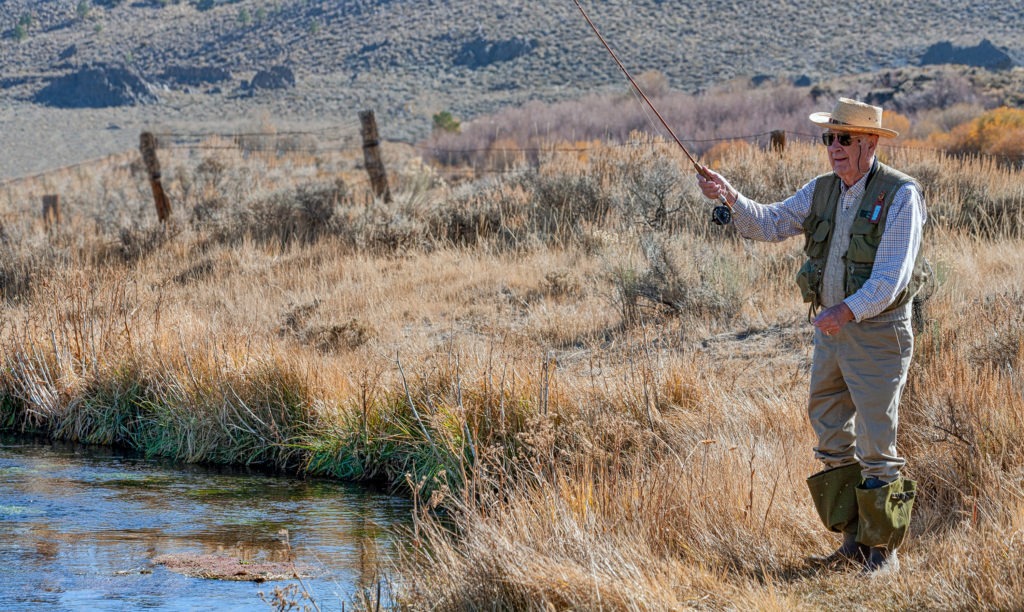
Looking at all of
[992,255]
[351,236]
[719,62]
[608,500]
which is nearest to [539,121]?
[719,62]

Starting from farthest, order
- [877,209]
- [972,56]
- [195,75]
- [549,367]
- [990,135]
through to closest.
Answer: [195,75]
[972,56]
[990,135]
[549,367]
[877,209]

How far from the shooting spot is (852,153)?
463 centimetres

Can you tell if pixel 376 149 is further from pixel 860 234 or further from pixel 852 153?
pixel 860 234

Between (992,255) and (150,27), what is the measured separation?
5416 centimetres

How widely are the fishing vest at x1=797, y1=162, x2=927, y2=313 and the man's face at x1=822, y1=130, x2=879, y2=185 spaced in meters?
0.05

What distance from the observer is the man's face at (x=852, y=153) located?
4.61 m

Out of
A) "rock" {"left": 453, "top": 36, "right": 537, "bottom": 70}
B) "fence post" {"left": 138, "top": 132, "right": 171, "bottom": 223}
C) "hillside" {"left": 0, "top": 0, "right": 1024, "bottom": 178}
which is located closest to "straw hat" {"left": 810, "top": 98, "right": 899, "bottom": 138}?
"fence post" {"left": 138, "top": 132, "right": 171, "bottom": 223}

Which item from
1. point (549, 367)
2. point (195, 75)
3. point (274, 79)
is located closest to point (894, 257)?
point (549, 367)

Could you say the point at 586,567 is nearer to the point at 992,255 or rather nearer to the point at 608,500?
the point at 608,500

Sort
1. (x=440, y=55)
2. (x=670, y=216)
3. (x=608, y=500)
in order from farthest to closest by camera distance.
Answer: (x=440, y=55) → (x=670, y=216) → (x=608, y=500)

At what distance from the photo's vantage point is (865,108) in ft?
15.0

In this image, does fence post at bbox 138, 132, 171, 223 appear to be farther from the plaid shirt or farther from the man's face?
the plaid shirt

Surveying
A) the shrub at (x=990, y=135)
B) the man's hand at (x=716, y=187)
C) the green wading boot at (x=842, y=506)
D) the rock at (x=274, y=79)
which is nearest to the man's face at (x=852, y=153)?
the man's hand at (x=716, y=187)

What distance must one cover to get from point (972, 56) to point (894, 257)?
119 feet
